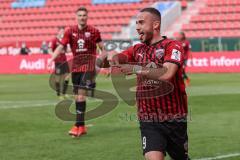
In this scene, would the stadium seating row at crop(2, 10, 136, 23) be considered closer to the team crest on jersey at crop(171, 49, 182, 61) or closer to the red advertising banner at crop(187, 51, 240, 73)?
the red advertising banner at crop(187, 51, 240, 73)

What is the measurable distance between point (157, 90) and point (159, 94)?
58 mm

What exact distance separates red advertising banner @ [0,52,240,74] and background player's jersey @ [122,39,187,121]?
25.0 m

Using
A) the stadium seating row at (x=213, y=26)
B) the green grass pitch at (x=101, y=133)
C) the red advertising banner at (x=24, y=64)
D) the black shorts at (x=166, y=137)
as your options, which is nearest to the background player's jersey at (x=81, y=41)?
the green grass pitch at (x=101, y=133)

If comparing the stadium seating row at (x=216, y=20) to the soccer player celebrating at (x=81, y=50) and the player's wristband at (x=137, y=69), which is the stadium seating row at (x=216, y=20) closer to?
the soccer player celebrating at (x=81, y=50)

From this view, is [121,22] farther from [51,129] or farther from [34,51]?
[51,129]

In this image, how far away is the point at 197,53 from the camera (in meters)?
34.6

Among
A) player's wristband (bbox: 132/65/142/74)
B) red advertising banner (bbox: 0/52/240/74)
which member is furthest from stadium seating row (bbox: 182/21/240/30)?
player's wristband (bbox: 132/65/142/74)

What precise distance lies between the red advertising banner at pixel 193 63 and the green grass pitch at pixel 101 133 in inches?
617

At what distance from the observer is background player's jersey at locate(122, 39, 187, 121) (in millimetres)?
5977

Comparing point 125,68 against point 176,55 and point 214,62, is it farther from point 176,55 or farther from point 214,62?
point 214,62

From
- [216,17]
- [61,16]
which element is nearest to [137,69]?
[216,17]

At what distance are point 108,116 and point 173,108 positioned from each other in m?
8.10

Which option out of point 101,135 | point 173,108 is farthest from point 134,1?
point 173,108

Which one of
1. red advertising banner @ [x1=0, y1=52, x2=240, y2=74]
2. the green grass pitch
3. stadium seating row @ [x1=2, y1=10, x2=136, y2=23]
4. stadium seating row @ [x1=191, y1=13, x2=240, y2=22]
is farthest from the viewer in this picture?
stadium seating row @ [x1=2, y1=10, x2=136, y2=23]
